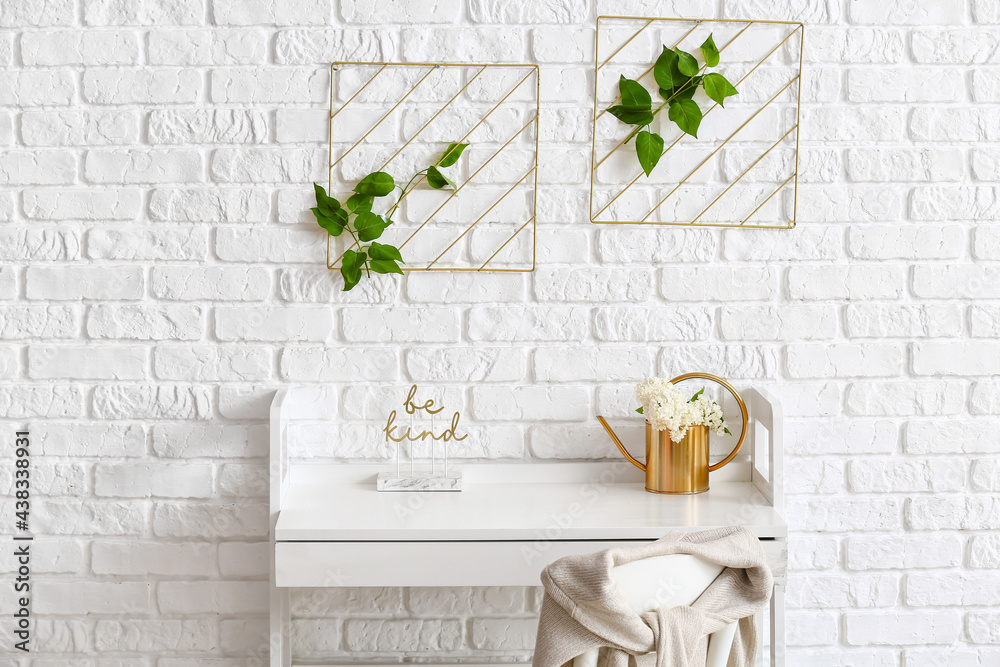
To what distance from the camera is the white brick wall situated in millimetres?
1463

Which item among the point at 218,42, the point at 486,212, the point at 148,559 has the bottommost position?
the point at 148,559

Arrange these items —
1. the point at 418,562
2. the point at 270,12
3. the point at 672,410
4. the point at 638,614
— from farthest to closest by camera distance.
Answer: the point at 270,12 → the point at 672,410 → the point at 418,562 → the point at 638,614

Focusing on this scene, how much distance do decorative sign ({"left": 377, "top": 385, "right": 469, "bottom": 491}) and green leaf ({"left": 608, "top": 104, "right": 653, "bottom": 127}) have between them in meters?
0.64

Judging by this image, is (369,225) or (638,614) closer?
(638,614)

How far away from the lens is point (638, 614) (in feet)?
2.65

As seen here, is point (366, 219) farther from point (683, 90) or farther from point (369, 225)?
point (683, 90)

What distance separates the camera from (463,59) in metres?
1.47

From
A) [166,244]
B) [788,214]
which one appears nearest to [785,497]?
[788,214]

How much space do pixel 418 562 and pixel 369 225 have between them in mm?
606

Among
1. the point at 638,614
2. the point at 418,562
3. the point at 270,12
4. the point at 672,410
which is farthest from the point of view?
the point at 270,12

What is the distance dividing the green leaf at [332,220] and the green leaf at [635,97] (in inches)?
22.1

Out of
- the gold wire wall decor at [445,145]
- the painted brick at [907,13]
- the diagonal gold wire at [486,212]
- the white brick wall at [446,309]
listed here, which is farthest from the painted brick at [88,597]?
the painted brick at [907,13]

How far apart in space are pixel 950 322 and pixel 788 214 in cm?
38

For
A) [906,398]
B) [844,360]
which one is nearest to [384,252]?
[844,360]
